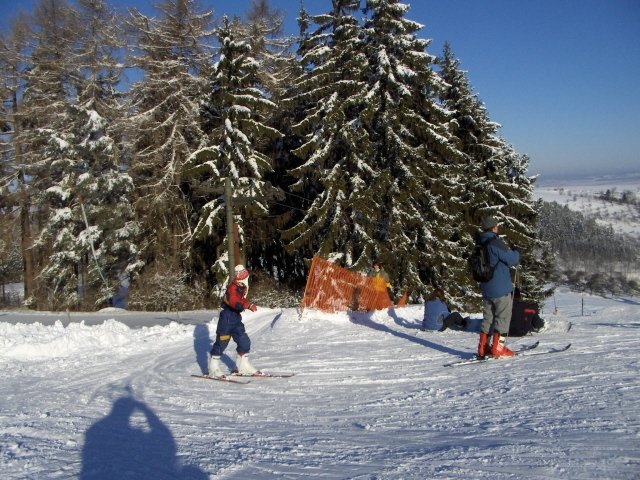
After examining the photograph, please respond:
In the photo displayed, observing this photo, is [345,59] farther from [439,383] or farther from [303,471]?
[303,471]

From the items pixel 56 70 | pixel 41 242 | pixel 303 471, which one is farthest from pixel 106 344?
pixel 56 70

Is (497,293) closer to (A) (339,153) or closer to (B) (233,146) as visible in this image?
(A) (339,153)

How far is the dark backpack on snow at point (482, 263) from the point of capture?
830 centimetres

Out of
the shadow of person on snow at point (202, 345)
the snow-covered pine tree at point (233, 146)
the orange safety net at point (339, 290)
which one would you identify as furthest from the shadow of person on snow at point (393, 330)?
the snow-covered pine tree at point (233, 146)

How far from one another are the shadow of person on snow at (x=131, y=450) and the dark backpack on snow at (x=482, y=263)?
473cm

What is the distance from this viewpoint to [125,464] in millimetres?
4891

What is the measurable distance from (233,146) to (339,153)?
4.82m

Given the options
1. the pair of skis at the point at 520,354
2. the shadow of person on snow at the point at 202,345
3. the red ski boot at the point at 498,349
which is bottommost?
the shadow of person on snow at the point at 202,345

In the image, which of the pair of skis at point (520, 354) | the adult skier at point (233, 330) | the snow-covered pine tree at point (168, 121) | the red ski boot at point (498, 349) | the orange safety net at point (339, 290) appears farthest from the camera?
the snow-covered pine tree at point (168, 121)

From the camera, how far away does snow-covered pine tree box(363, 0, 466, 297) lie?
82.2 feet

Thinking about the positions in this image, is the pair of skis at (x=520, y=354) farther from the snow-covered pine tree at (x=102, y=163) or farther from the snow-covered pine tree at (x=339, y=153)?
the snow-covered pine tree at (x=102, y=163)

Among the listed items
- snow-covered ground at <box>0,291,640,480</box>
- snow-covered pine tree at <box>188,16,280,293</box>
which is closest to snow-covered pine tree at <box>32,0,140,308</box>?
snow-covered pine tree at <box>188,16,280,293</box>

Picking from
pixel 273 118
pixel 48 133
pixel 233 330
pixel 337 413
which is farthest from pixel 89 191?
pixel 337 413

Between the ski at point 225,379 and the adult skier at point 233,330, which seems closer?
the ski at point 225,379
